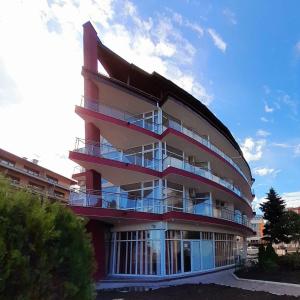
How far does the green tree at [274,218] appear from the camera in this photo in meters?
42.9

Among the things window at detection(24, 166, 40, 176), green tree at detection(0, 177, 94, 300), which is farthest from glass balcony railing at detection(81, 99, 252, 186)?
window at detection(24, 166, 40, 176)

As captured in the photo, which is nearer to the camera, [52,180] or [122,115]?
[122,115]

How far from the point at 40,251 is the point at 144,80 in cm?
2522

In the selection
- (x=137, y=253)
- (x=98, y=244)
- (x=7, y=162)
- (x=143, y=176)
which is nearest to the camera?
(x=98, y=244)

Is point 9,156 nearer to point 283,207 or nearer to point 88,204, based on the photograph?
point 88,204

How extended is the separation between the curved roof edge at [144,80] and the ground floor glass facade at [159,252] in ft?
32.0

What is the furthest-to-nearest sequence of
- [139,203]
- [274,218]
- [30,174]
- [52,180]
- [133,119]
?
[52,180] → [30,174] → [274,218] → [133,119] → [139,203]

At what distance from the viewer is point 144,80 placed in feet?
95.8

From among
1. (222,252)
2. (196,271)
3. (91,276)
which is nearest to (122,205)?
(196,271)

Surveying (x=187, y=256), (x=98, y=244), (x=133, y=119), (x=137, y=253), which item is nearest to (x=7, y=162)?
(x=133, y=119)

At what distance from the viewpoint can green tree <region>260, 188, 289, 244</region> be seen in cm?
4294

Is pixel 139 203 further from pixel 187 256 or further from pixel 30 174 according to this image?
pixel 30 174

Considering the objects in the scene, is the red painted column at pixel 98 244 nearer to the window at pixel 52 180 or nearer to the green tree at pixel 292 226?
the green tree at pixel 292 226

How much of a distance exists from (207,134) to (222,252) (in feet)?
34.3
